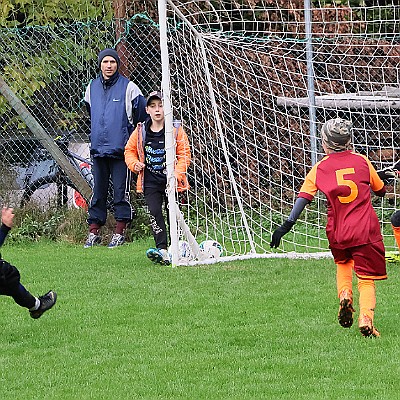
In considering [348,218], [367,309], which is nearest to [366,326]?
[367,309]

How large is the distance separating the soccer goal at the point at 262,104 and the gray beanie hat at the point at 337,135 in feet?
11.2

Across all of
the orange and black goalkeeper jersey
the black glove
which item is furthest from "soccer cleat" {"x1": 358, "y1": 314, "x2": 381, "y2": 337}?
the black glove

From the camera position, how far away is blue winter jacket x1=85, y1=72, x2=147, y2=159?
11.1 m

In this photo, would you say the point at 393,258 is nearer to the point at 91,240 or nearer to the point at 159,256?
the point at 159,256

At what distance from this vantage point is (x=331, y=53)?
10.6m

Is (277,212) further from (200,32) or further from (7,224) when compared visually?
(7,224)

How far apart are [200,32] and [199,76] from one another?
45 centimetres

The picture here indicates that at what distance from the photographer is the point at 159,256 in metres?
9.58

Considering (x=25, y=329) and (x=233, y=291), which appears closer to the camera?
(x=25, y=329)

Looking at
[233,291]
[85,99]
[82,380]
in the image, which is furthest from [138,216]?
[82,380]

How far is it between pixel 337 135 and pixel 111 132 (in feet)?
16.0

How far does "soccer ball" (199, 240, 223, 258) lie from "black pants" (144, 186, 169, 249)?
1.29 ft

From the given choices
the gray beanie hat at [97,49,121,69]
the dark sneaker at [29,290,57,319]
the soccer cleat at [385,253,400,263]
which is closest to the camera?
the dark sneaker at [29,290,57,319]

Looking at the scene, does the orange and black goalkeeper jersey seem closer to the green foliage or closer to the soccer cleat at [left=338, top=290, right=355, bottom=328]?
the soccer cleat at [left=338, top=290, right=355, bottom=328]
